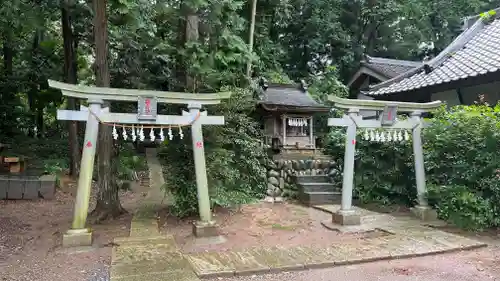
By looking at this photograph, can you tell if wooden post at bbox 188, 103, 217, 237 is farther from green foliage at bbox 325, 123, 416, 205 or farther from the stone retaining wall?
green foliage at bbox 325, 123, 416, 205

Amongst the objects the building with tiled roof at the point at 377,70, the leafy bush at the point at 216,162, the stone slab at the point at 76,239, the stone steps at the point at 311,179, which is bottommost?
the stone slab at the point at 76,239

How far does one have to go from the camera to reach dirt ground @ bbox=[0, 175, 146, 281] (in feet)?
16.5

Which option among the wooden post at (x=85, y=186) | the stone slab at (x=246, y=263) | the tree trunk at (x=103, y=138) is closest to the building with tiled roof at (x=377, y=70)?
the tree trunk at (x=103, y=138)

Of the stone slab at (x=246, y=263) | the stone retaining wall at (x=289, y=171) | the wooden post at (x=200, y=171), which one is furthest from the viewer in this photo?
the stone retaining wall at (x=289, y=171)

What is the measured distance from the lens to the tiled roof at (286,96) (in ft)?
42.9

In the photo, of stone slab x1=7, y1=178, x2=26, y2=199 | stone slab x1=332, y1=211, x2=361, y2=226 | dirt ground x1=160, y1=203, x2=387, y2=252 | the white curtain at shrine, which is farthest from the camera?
the white curtain at shrine

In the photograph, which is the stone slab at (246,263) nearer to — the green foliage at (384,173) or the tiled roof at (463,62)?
the green foliage at (384,173)

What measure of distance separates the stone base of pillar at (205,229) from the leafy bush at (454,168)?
16.3 feet

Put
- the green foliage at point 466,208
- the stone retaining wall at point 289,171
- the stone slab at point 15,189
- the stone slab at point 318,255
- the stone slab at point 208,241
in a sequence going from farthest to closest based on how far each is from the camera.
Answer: the stone retaining wall at point 289,171 → the stone slab at point 15,189 → the green foliage at point 466,208 → the stone slab at point 208,241 → the stone slab at point 318,255

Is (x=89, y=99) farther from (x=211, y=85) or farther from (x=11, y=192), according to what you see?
(x=11, y=192)

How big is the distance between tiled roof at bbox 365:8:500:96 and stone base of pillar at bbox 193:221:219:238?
24.4 feet

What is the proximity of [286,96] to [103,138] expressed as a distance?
7776 mm

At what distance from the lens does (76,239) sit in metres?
6.08

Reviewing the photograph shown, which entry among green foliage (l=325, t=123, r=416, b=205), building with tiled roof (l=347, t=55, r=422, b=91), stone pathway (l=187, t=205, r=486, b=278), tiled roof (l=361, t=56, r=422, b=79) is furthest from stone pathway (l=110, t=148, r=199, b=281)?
tiled roof (l=361, t=56, r=422, b=79)
